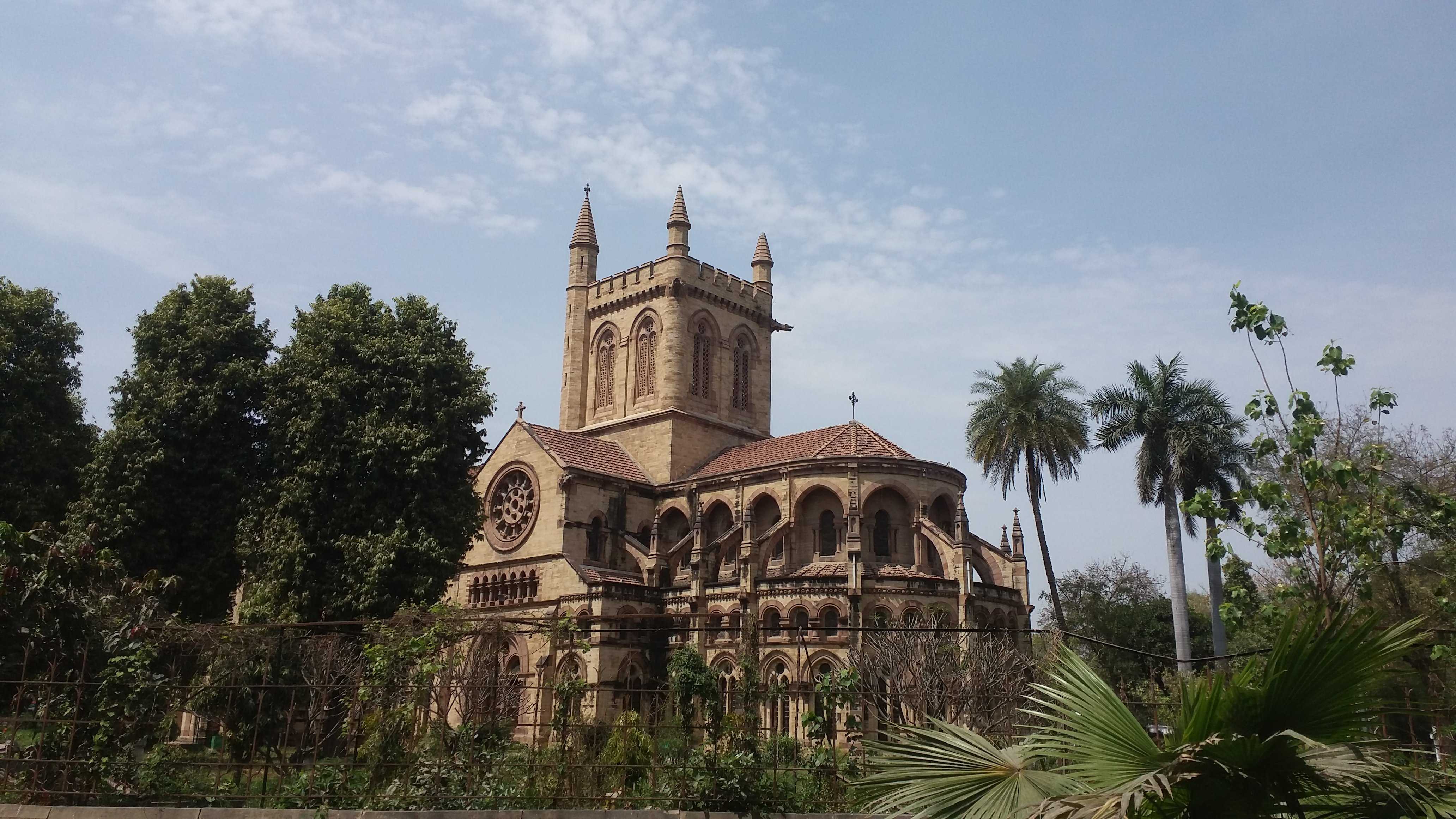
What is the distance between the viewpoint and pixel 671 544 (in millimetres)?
45844

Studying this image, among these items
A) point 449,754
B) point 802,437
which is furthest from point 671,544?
point 449,754

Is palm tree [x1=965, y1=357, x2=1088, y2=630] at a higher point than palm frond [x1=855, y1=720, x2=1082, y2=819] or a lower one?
higher

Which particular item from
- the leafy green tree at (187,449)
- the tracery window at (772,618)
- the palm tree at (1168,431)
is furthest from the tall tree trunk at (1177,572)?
the leafy green tree at (187,449)

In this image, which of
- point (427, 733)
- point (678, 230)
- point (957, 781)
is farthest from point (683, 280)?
point (957, 781)

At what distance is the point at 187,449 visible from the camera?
29359mm

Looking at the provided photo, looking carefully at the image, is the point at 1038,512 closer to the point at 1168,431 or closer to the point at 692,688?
the point at 1168,431

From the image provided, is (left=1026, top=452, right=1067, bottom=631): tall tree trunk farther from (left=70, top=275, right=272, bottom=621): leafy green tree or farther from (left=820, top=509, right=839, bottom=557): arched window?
(left=70, top=275, right=272, bottom=621): leafy green tree

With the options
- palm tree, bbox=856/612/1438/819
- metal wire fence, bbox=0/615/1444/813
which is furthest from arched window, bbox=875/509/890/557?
palm tree, bbox=856/612/1438/819

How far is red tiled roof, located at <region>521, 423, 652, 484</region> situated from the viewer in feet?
146

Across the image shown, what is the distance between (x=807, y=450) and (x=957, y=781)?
36.8 meters

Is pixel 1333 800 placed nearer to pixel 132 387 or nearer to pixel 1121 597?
pixel 132 387

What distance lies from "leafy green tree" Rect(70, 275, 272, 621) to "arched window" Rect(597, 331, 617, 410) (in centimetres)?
2356

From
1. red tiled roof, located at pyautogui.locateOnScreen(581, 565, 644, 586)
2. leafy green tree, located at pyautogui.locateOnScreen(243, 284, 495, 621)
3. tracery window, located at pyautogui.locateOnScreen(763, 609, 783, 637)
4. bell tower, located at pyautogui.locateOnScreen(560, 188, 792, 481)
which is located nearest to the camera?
leafy green tree, located at pyautogui.locateOnScreen(243, 284, 495, 621)

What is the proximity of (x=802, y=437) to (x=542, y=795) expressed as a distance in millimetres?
32755
